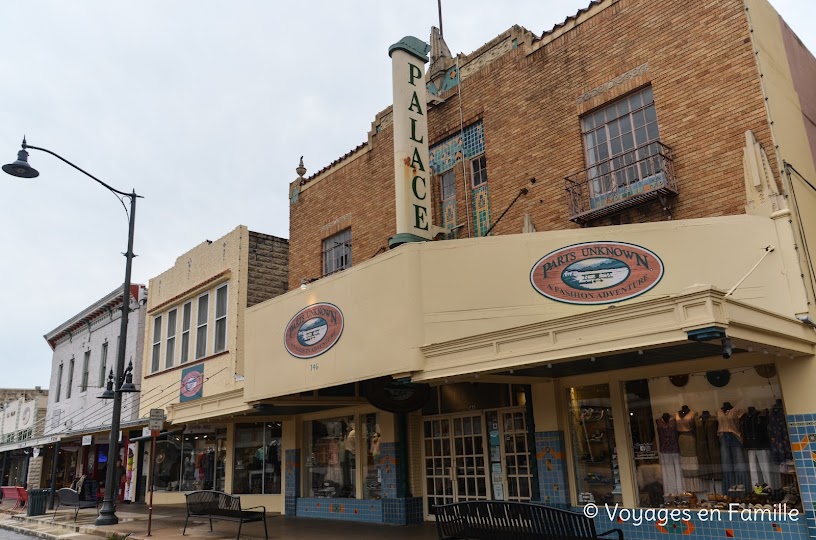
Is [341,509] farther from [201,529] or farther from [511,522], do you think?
[511,522]

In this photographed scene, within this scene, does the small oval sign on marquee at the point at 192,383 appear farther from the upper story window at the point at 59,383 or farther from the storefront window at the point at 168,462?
the upper story window at the point at 59,383

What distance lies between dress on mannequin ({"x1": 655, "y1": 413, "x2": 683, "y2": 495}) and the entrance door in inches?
156

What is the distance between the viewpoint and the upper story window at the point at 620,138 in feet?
37.4

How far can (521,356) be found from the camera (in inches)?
362

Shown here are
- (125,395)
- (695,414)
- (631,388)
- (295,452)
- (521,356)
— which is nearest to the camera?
(521,356)

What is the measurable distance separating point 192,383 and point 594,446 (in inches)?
587

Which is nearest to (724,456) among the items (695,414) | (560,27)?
(695,414)

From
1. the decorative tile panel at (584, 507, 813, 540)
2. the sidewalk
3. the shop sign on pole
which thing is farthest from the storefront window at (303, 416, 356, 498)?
the decorative tile panel at (584, 507, 813, 540)

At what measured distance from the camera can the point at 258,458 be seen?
1912cm

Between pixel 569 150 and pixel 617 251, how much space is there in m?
3.46

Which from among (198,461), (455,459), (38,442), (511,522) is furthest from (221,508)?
(38,442)

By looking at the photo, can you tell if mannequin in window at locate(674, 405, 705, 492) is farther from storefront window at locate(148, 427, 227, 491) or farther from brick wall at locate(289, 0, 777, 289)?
storefront window at locate(148, 427, 227, 491)

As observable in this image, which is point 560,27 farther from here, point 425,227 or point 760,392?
point 760,392

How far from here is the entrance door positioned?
13445 millimetres
